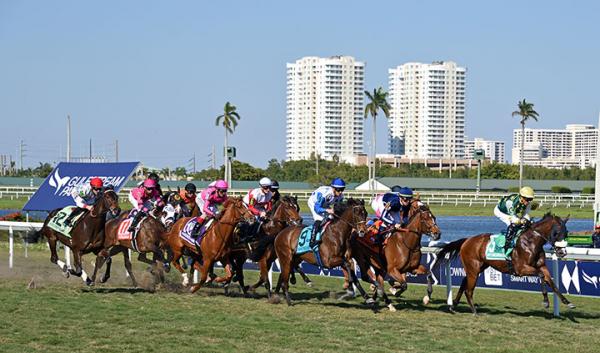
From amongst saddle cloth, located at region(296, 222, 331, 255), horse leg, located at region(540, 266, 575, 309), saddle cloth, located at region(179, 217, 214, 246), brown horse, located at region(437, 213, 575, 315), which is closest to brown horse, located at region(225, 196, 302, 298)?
saddle cloth, located at region(179, 217, 214, 246)

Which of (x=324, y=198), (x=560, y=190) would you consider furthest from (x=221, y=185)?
(x=560, y=190)

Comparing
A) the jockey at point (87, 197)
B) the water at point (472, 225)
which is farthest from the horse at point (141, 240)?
the water at point (472, 225)

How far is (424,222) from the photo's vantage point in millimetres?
13625

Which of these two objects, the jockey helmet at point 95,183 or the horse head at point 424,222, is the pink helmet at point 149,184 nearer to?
the jockey helmet at point 95,183

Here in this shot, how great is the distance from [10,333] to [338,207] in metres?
4.99

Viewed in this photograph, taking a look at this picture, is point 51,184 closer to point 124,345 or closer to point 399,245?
point 399,245

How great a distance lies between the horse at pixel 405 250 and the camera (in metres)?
13.6

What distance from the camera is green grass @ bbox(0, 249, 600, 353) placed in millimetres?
10312

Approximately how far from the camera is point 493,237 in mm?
13680

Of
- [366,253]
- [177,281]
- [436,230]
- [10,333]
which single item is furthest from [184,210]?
[10,333]

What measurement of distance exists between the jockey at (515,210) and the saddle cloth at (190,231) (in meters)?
4.64

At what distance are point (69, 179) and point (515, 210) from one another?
42.0ft

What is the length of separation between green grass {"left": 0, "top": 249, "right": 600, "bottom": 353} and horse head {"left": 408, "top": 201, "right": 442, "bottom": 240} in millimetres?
1140

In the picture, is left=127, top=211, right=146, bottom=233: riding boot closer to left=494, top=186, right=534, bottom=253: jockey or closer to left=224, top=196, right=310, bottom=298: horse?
left=224, top=196, right=310, bottom=298: horse
